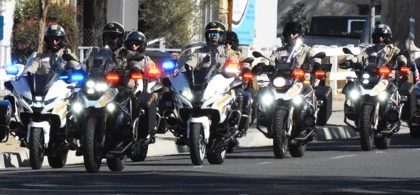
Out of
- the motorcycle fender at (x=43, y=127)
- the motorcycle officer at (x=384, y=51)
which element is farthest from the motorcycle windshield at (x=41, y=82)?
the motorcycle officer at (x=384, y=51)

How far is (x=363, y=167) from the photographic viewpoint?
57.9ft

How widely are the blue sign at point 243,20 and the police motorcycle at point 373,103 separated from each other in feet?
42.9

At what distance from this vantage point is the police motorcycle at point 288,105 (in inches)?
759

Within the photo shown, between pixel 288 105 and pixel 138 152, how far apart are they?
259 centimetres

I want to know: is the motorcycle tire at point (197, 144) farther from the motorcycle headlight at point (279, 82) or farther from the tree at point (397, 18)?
the tree at point (397, 18)

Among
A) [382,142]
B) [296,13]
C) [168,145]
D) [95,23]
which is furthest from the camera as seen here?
[296,13]

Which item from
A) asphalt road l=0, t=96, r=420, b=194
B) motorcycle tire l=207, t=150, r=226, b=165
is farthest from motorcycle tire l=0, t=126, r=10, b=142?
motorcycle tire l=207, t=150, r=226, b=165

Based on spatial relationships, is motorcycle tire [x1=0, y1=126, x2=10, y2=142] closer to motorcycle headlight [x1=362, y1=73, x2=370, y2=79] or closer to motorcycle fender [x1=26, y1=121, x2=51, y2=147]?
motorcycle fender [x1=26, y1=121, x2=51, y2=147]

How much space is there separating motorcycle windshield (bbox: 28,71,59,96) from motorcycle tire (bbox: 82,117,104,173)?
1.44 meters

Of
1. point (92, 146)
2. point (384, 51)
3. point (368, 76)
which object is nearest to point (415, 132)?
point (384, 51)

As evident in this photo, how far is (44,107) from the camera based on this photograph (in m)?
17.4

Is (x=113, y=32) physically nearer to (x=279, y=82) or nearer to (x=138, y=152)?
(x=138, y=152)

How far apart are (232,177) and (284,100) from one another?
3721 millimetres

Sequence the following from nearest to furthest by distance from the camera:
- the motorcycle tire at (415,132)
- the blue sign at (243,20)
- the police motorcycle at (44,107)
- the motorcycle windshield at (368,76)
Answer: the police motorcycle at (44,107) < the motorcycle windshield at (368,76) < the motorcycle tire at (415,132) < the blue sign at (243,20)
